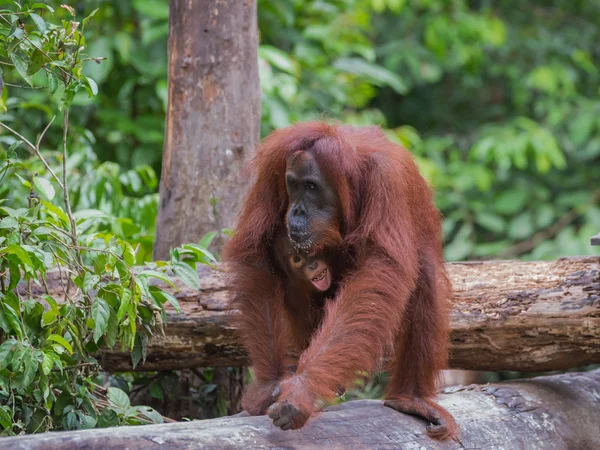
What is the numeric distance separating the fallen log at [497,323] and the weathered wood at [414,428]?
16 cm

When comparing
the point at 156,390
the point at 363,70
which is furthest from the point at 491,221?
the point at 156,390

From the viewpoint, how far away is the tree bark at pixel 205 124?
4207mm

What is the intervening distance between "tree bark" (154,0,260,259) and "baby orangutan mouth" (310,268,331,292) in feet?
3.68

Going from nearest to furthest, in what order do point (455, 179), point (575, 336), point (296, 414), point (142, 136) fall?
point (296, 414) < point (575, 336) < point (142, 136) < point (455, 179)

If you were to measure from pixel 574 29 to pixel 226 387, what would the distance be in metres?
6.55

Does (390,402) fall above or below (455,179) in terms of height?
below

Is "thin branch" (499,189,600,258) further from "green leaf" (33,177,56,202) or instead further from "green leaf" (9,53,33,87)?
"green leaf" (9,53,33,87)

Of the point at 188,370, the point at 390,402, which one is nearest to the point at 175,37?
the point at 188,370

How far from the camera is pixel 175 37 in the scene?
423 cm

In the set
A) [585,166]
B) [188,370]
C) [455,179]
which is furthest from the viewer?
[585,166]

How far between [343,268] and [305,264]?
14 cm

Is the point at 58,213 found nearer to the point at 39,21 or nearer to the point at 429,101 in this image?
the point at 39,21

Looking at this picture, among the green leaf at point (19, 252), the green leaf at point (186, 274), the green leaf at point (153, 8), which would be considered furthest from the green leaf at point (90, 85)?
the green leaf at point (153, 8)

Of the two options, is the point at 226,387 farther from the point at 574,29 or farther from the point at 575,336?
the point at 574,29
